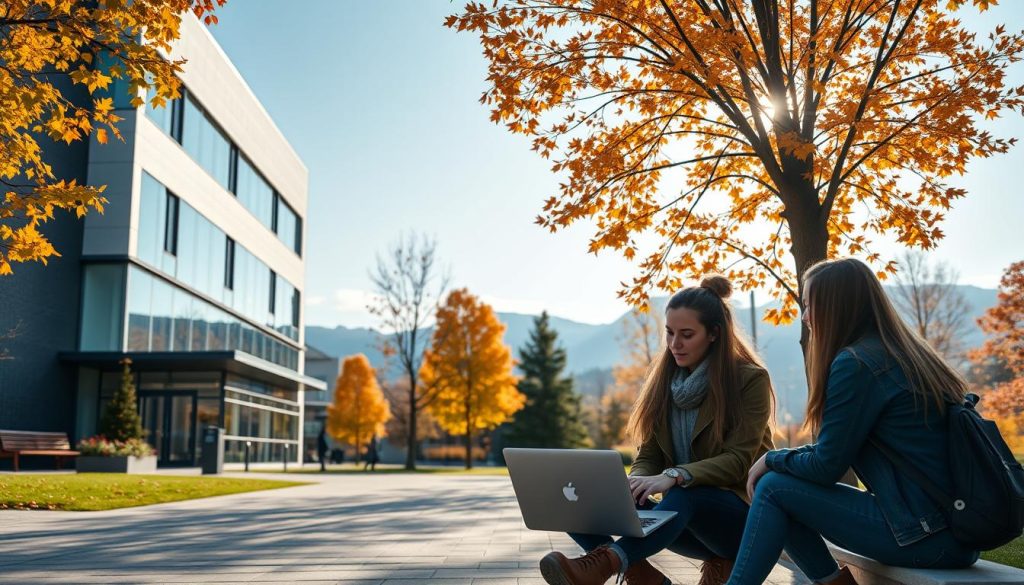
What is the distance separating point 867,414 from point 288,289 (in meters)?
36.4

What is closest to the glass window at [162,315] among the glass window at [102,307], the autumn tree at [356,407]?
the glass window at [102,307]

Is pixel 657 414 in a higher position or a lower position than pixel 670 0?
lower

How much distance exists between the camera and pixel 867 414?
9.34 ft

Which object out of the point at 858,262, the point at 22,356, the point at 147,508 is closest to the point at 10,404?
the point at 22,356

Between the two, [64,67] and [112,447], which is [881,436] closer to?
[64,67]

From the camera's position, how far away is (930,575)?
8.87 ft

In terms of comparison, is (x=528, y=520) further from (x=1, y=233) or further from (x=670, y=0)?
(x=1, y=233)

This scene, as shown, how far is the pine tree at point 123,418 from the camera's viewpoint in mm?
19953

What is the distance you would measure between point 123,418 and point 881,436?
20394 mm

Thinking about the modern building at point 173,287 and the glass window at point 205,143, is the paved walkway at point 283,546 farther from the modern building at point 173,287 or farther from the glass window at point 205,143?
the glass window at point 205,143

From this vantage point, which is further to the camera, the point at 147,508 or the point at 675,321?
the point at 147,508

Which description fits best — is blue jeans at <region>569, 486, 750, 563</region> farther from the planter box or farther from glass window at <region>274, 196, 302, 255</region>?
glass window at <region>274, 196, 302, 255</region>

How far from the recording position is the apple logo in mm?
3350

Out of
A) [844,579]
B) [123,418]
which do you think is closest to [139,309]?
[123,418]
